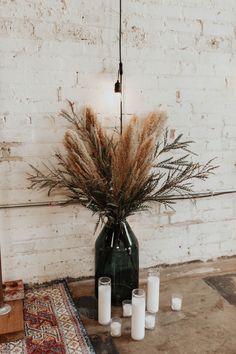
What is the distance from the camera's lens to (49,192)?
144cm

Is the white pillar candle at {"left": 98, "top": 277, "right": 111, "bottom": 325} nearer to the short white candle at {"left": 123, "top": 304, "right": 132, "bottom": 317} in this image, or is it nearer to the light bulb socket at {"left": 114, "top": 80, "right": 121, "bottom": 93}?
the short white candle at {"left": 123, "top": 304, "right": 132, "bottom": 317}

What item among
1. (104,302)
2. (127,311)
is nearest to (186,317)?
(127,311)

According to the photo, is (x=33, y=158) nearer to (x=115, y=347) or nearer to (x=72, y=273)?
(x=72, y=273)

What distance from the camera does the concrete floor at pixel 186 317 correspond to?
1.13 m

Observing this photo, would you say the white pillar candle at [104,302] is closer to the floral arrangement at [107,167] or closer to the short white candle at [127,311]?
the short white candle at [127,311]

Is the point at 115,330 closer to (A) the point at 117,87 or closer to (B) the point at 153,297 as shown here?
(B) the point at 153,297

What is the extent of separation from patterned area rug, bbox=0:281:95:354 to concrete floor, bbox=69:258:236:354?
4 cm

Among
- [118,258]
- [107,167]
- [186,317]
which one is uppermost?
[107,167]

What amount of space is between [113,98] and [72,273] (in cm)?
82

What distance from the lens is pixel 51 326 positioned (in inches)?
47.6

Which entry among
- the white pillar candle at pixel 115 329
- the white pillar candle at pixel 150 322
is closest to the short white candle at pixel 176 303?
the white pillar candle at pixel 150 322

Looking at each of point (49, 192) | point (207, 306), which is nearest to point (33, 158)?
point (49, 192)

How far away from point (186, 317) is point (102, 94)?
97 centimetres

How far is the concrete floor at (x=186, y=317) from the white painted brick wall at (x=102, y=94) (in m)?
0.11
